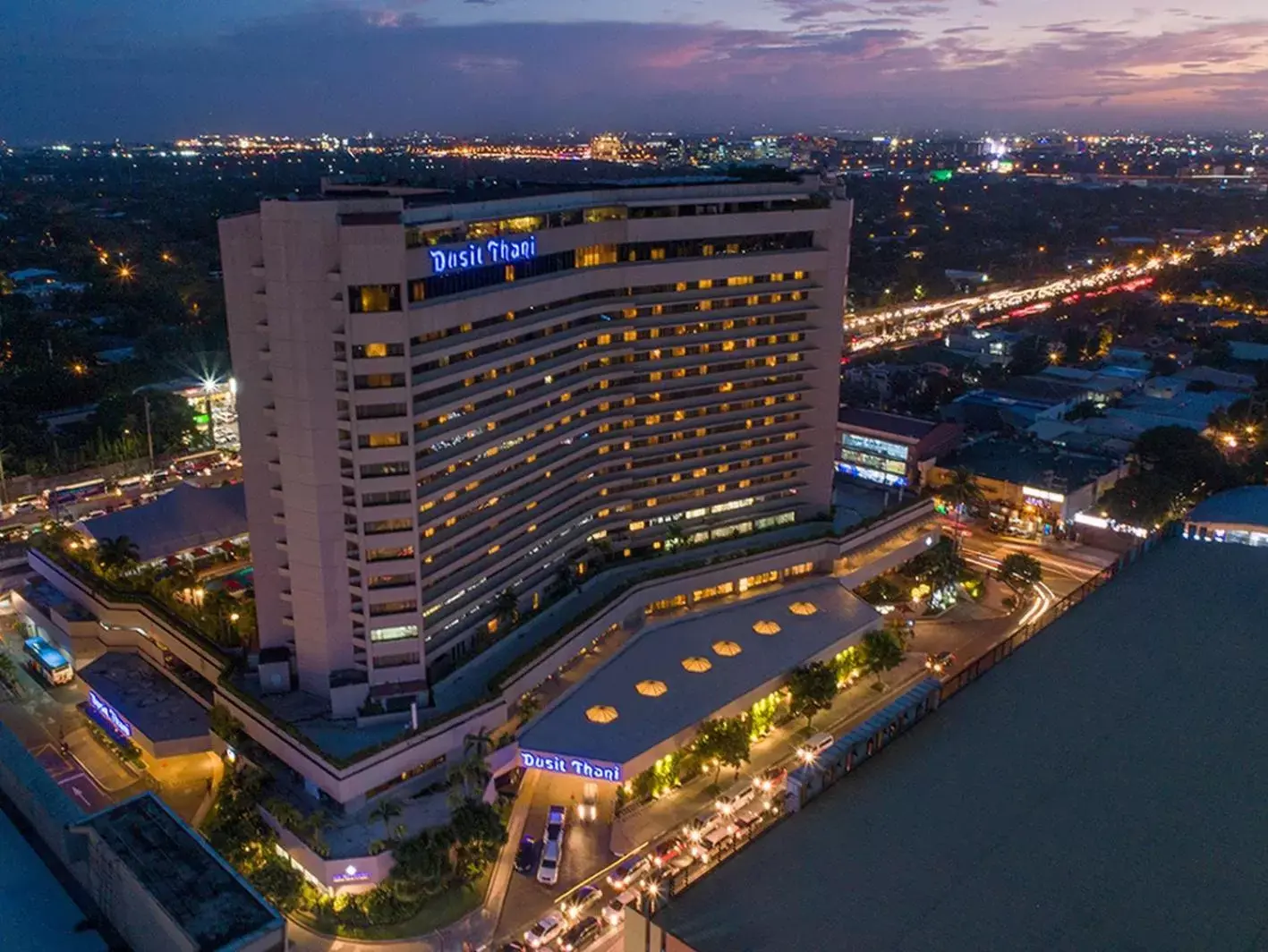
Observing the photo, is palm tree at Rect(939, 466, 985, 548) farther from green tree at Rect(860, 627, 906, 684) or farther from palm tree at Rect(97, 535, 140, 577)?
palm tree at Rect(97, 535, 140, 577)

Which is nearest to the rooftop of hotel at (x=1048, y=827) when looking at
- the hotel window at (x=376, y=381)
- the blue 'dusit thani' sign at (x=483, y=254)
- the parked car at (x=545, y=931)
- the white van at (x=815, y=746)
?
the white van at (x=815, y=746)

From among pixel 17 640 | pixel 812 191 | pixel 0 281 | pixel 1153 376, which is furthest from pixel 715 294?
pixel 0 281

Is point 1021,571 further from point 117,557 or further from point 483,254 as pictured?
point 117,557

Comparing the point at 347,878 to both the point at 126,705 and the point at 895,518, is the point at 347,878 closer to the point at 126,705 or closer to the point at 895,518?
the point at 126,705

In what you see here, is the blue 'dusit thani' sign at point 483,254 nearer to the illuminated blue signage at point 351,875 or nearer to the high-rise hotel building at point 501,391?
the high-rise hotel building at point 501,391

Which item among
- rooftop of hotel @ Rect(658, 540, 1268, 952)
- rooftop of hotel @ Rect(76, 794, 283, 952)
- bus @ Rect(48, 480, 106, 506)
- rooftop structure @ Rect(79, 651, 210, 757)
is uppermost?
rooftop of hotel @ Rect(658, 540, 1268, 952)

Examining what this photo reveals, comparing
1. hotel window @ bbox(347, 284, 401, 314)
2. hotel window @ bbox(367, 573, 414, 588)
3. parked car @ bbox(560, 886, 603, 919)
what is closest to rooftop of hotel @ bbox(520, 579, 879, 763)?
parked car @ bbox(560, 886, 603, 919)

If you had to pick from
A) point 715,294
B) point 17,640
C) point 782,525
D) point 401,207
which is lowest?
point 17,640
